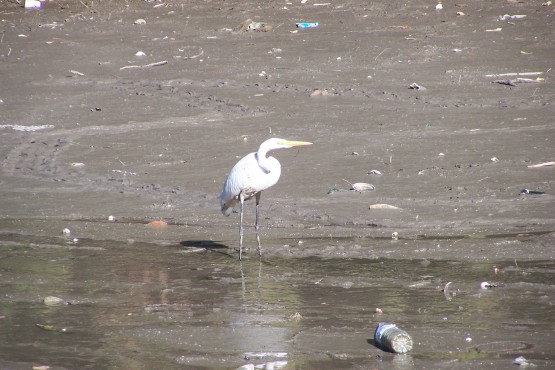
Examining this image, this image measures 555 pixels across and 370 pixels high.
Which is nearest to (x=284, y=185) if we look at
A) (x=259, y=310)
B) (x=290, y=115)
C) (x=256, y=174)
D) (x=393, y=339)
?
(x=256, y=174)

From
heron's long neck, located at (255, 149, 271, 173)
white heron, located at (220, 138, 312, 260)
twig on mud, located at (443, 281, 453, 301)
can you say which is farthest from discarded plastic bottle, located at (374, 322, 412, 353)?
heron's long neck, located at (255, 149, 271, 173)

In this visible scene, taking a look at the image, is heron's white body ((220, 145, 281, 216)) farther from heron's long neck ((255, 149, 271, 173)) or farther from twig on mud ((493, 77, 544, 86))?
twig on mud ((493, 77, 544, 86))

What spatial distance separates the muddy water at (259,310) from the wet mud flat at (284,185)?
24 millimetres

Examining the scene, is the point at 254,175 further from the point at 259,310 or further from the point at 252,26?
the point at 252,26

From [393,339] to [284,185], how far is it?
512cm

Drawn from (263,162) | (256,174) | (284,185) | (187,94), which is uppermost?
(263,162)

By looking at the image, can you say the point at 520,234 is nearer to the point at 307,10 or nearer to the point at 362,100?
the point at 362,100

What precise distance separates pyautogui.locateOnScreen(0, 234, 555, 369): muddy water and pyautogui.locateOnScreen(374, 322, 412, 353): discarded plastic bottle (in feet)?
0.20

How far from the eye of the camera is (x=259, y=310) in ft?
22.6

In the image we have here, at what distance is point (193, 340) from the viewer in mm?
6242

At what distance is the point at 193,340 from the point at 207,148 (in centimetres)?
605


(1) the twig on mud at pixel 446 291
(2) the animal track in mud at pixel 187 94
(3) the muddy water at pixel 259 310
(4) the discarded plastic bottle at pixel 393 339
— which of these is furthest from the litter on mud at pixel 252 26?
(4) the discarded plastic bottle at pixel 393 339

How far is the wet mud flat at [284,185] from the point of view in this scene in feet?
20.8

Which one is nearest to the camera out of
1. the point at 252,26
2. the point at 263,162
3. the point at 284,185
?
the point at 263,162
